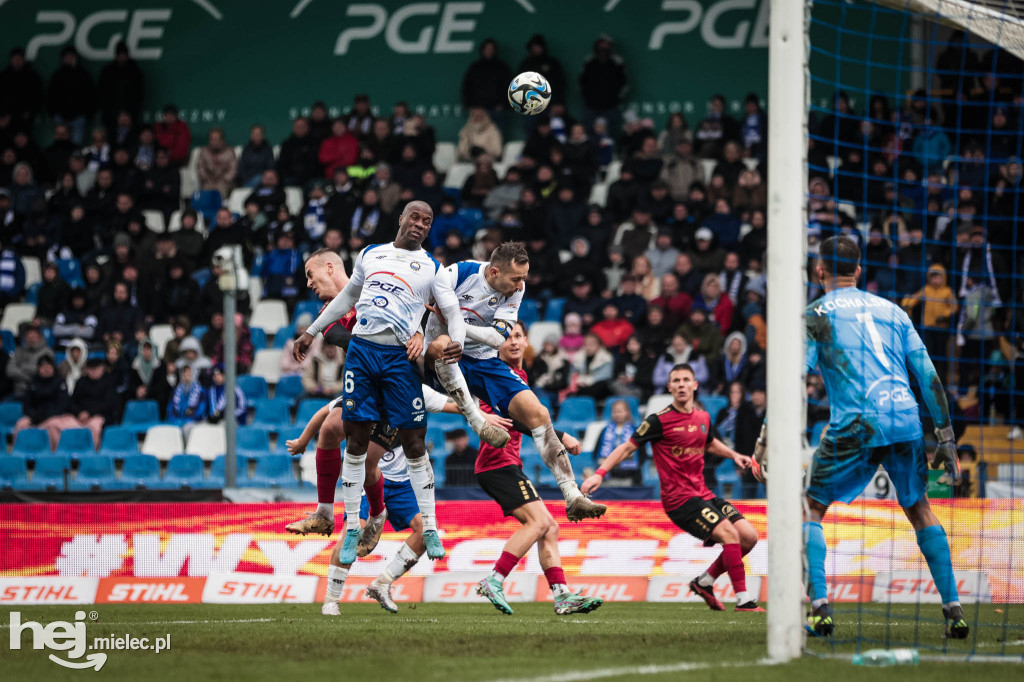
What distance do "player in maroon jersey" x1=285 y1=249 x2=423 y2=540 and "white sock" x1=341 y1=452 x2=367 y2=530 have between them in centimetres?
26

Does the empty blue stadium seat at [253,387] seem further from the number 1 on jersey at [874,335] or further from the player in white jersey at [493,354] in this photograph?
the number 1 on jersey at [874,335]

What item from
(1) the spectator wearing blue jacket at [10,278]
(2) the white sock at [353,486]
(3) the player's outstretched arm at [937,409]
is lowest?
(2) the white sock at [353,486]

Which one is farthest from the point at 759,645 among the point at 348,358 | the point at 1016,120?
the point at 1016,120

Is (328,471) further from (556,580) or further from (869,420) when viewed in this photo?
(869,420)

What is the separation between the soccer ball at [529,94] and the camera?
966 centimetres

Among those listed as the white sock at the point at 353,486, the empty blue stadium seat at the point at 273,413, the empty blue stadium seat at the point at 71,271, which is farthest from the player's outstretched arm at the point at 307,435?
the empty blue stadium seat at the point at 71,271

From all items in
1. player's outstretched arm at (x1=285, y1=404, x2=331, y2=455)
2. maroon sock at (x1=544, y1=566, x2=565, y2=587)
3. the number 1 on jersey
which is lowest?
maroon sock at (x1=544, y1=566, x2=565, y2=587)

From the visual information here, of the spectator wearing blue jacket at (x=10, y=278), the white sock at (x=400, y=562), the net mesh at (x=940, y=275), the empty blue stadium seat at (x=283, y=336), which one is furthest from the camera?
the spectator wearing blue jacket at (x=10, y=278)

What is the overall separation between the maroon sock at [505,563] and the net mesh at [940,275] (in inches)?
A: 98.3

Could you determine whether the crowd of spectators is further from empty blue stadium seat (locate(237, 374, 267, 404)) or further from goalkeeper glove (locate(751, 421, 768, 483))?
goalkeeper glove (locate(751, 421, 768, 483))

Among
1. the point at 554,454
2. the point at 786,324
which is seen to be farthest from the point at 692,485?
the point at 786,324

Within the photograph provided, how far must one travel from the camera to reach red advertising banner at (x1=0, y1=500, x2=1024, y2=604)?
1280cm

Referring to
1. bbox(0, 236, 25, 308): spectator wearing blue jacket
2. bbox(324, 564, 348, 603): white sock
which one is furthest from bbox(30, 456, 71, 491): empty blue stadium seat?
bbox(324, 564, 348, 603): white sock

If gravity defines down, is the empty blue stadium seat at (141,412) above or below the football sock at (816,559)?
above
